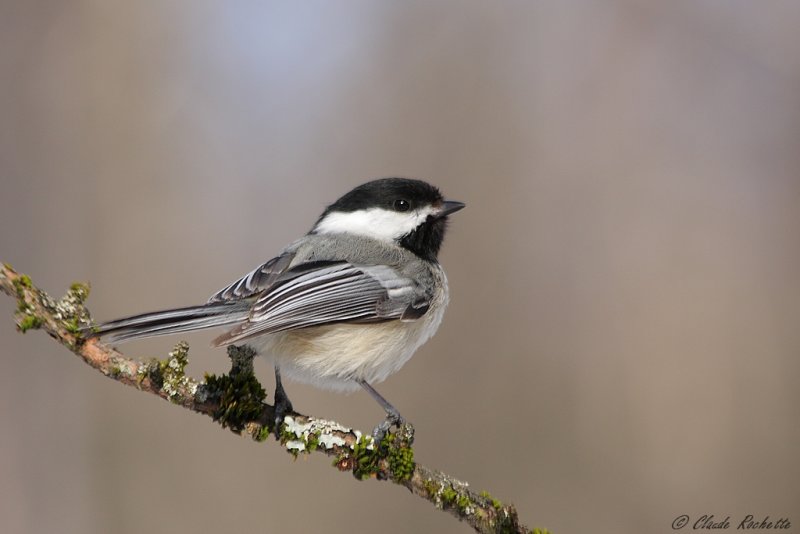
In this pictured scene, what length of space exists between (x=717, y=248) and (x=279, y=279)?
10.1 feet

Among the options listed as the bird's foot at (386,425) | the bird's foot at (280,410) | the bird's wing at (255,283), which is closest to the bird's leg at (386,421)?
the bird's foot at (386,425)

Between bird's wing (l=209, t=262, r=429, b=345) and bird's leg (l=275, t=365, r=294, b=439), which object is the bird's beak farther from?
bird's leg (l=275, t=365, r=294, b=439)

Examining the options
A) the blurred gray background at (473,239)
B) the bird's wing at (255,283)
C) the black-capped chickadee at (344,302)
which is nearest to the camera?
the black-capped chickadee at (344,302)

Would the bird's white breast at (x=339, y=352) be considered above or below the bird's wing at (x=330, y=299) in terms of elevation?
below

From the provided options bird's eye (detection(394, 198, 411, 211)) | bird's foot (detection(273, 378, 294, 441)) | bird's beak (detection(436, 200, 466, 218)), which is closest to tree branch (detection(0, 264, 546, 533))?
bird's foot (detection(273, 378, 294, 441))

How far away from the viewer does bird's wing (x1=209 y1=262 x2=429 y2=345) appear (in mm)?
2053

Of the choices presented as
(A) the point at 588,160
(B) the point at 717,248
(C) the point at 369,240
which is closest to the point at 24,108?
(C) the point at 369,240

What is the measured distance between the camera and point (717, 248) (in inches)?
171

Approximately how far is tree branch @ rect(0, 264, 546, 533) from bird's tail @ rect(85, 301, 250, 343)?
0.12 ft

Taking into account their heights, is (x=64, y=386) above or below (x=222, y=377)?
below

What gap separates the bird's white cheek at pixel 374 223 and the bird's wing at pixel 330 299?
267 mm

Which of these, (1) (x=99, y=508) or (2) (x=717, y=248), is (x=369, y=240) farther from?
(2) (x=717, y=248)

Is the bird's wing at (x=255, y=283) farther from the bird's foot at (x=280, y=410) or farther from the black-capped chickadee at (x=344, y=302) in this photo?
the bird's foot at (x=280, y=410)

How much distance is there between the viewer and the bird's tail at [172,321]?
1655mm
